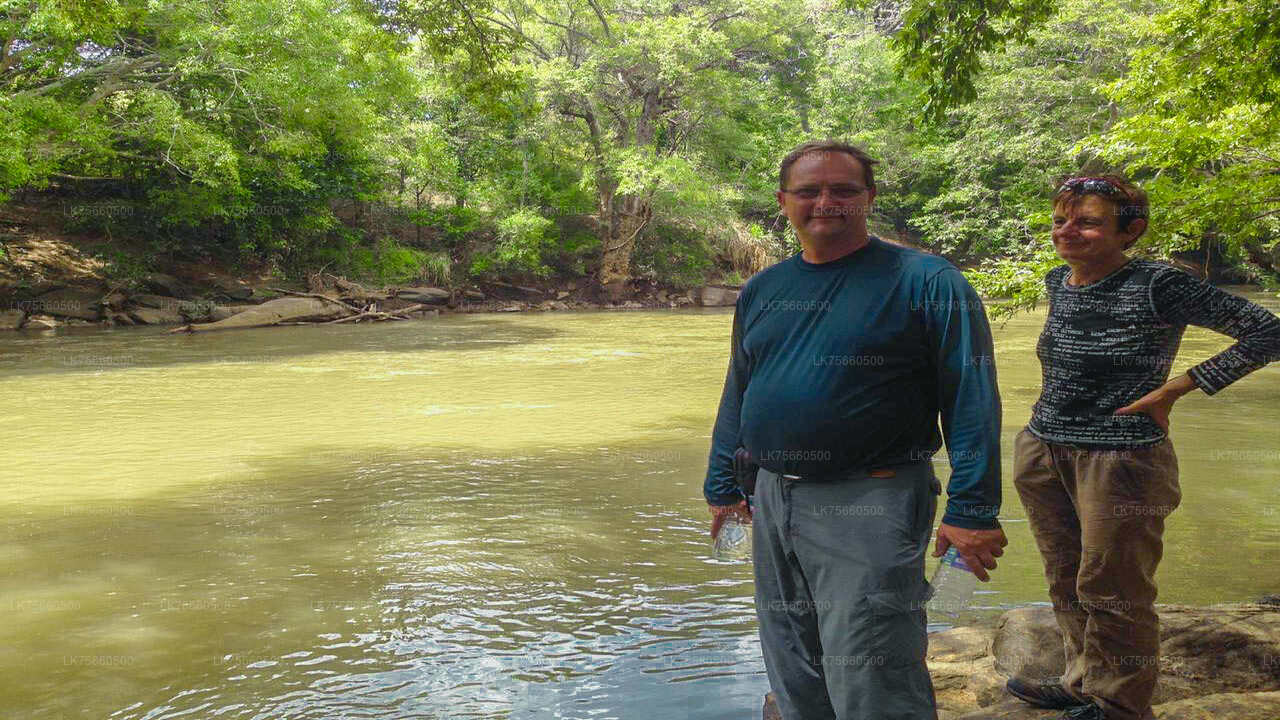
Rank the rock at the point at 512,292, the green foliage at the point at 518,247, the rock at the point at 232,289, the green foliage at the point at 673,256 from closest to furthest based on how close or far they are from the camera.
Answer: the rock at the point at 232,289 < the green foliage at the point at 518,247 < the rock at the point at 512,292 < the green foliage at the point at 673,256

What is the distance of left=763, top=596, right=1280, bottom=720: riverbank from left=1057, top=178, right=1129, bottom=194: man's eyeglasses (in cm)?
162

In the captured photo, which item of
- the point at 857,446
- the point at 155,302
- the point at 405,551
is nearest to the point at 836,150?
the point at 857,446

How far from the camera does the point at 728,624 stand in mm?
4535

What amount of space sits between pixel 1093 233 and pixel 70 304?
83.6ft

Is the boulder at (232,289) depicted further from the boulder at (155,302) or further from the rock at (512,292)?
the rock at (512,292)

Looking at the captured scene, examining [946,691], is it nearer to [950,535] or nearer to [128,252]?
[950,535]

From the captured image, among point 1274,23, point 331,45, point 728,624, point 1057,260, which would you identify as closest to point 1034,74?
point 331,45

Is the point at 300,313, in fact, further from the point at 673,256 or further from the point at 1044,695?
the point at 1044,695

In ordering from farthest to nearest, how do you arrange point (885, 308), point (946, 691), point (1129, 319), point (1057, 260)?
point (1057, 260) < point (946, 691) < point (1129, 319) < point (885, 308)

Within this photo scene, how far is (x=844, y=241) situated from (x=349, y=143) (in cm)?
2618

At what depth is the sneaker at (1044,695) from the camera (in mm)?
3014

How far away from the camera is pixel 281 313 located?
24.7 meters

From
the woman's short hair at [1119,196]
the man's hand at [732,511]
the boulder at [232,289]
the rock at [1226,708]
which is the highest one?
the woman's short hair at [1119,196]

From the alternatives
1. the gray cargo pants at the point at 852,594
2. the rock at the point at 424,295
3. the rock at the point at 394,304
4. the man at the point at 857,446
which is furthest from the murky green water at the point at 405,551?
the rock at the point at 424,295
